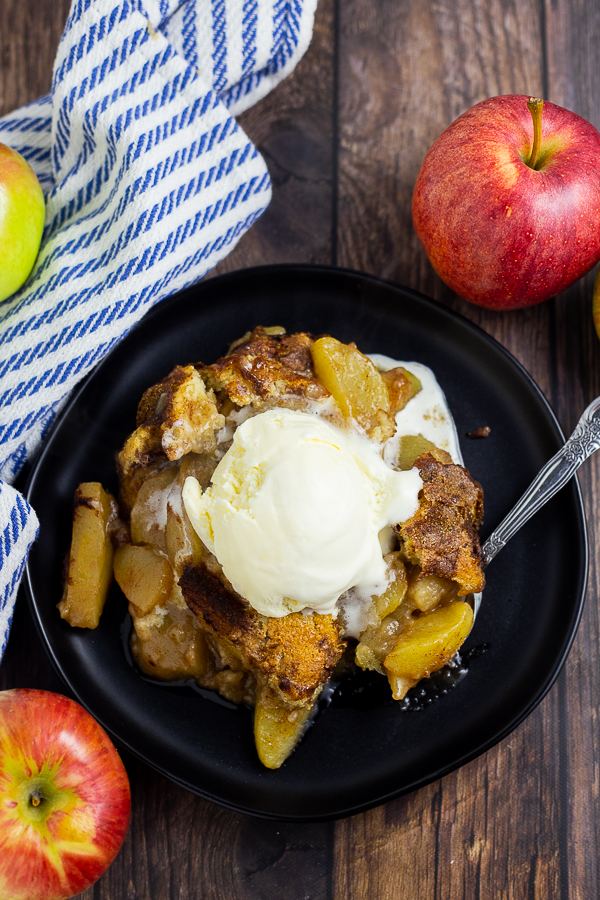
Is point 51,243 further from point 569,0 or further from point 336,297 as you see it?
point 569,0

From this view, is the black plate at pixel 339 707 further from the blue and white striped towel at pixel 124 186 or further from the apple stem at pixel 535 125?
the apple stem at pixel 535 125

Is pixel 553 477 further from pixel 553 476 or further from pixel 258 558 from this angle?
pixel 258 558

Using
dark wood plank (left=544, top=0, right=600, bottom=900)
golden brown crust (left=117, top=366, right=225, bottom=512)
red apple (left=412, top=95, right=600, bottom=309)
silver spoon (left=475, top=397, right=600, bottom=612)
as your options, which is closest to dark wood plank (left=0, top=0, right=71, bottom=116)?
golden brown crust (left=117, top=366, right=225, bottom=512)

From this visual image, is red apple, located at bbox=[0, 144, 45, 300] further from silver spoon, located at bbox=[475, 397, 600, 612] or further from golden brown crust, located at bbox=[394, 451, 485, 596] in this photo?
silver spoon, located at bbox=[475, 397, 600, 612]

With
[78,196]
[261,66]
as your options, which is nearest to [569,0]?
[261,66]

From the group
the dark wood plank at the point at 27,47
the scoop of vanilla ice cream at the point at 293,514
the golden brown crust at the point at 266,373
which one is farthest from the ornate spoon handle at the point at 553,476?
the dark wood plank at the point at 27,47
